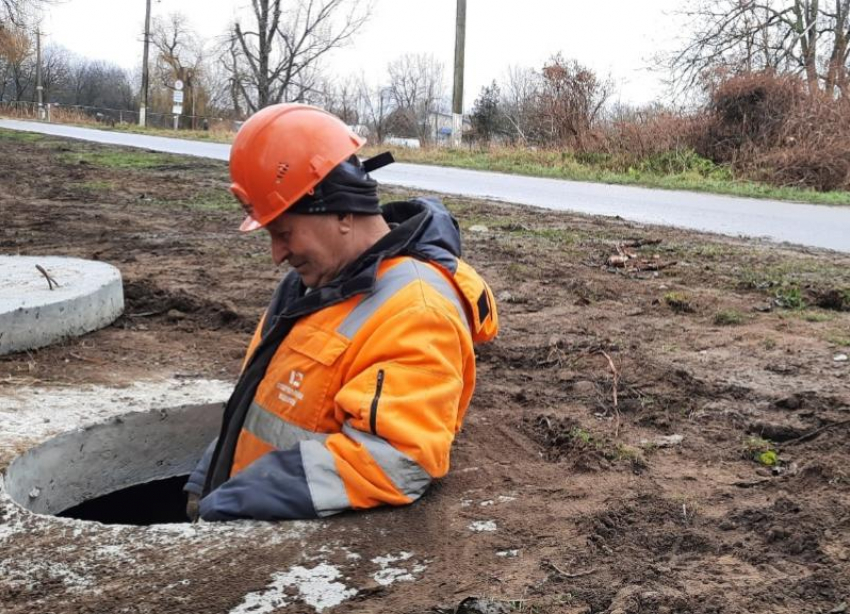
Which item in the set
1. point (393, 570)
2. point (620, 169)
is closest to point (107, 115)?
point (620, 169)

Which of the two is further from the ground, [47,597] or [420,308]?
[420,308]

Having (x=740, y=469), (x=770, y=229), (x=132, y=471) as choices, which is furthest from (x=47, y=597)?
(x=770, y=229)

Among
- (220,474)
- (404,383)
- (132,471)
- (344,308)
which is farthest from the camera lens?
(132,471)

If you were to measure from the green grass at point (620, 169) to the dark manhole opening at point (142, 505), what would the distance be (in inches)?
374

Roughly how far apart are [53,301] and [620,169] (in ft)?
42.1

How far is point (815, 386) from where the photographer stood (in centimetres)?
350

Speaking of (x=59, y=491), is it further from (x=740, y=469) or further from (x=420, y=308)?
(x=740, y=469)

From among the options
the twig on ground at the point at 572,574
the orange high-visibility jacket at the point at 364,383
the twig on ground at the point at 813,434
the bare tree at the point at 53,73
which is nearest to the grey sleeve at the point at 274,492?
the orange high-visibility jacket at the point at 364,383

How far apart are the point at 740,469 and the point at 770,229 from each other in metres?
6.11

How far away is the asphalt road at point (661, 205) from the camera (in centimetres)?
825

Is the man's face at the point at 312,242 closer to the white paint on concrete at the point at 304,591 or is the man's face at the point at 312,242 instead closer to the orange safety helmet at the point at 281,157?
the orange safety helmet at the point at 281,157

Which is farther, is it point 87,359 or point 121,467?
point 87,359

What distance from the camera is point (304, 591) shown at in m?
1.95

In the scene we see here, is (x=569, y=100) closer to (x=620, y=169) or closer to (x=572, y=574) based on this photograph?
(x=620, y=169)
